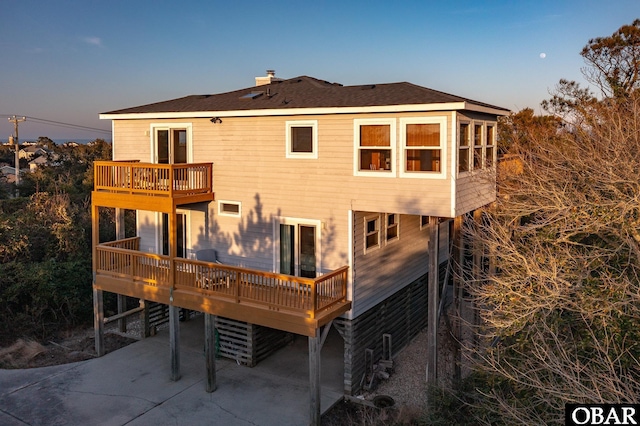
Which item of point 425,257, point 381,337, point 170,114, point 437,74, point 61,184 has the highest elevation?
point 437,74

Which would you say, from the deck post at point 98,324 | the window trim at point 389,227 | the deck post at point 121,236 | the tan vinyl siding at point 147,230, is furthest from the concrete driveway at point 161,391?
the window trim at point 389,227

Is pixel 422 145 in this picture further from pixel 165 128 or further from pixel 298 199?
pixel 165 128

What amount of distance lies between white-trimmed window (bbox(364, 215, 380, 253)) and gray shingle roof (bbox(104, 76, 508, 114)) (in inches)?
115

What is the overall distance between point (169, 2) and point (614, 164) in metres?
21.2

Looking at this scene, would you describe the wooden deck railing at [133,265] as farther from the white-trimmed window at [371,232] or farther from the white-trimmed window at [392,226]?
the white-trimmed window at [392,226]

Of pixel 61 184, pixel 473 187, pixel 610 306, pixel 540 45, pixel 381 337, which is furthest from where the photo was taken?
pixel 61 184

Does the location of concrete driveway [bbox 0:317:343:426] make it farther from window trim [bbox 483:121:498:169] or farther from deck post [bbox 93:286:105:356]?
window trim [bbox 483:121:498:169]

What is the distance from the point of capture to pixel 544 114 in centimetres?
2506

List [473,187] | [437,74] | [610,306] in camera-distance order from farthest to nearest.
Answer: [437,74] → [473,187] → [610,306]

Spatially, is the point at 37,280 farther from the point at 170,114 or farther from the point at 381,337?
the point at 381,337

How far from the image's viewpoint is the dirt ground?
546 inches

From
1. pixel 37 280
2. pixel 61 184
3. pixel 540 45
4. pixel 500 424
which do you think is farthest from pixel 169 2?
pixel 500 424

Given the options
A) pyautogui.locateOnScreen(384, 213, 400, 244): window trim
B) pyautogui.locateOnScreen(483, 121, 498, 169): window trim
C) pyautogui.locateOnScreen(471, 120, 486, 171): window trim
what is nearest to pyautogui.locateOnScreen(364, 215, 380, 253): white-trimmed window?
pyautogui.locateOnScreen(384, 213, 400, 244): window trim

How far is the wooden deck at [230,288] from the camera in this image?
10836 millimetres
